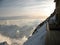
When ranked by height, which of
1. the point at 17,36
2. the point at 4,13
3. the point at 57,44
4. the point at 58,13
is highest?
the point at 58,13

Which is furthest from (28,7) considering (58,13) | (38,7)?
(58,13)

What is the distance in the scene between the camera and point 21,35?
14258 mm

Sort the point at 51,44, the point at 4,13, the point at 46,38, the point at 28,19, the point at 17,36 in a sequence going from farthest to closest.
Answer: the point at 4,13 < the point at 28,19 < the point at 17,36 < the point at 46,38 < the point at 51,44

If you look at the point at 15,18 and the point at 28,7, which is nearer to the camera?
the point at 15,18

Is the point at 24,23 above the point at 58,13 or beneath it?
beneath

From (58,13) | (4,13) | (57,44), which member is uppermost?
(58,13)

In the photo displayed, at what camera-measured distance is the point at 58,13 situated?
591 centimetres

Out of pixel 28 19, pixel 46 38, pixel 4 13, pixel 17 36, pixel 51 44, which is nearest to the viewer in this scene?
pixel 51 44

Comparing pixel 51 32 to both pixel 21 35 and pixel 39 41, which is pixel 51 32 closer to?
pixel 39 41

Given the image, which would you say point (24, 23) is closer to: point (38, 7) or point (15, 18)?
point (15, 18)

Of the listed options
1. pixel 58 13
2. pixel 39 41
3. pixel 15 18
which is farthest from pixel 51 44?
pixel 15 18

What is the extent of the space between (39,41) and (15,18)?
10871mm

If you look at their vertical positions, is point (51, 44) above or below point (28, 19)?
above

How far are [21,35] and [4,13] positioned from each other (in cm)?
356
